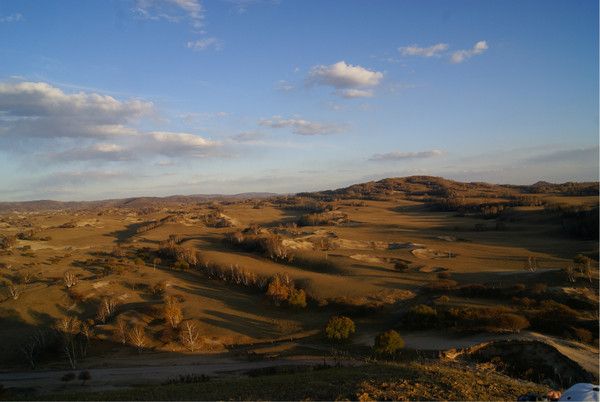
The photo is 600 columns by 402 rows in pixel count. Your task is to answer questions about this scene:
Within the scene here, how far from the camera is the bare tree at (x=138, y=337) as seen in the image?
104 ft

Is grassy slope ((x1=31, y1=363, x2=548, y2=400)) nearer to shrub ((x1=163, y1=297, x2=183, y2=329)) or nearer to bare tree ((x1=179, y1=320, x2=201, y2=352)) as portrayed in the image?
bare tree ((x1=179, y1=320, x2=201, y2=352))

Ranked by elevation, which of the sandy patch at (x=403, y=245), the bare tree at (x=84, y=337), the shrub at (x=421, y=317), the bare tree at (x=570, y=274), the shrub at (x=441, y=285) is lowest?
the bare tree at (x=84, y=337)

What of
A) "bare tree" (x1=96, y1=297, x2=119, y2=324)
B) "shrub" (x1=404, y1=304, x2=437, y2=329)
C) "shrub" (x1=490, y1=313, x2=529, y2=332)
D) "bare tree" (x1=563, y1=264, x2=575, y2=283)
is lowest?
Result: "bare tree" (x1=96, y1=297, x2=119, y2=324)

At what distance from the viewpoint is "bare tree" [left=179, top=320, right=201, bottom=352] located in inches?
1247

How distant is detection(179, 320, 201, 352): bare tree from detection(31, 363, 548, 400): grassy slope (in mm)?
14584

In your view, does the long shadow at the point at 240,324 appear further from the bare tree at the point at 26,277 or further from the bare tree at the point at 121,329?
the bare tree at the point at 26,277

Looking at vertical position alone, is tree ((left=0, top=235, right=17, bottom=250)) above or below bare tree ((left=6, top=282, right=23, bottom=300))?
above

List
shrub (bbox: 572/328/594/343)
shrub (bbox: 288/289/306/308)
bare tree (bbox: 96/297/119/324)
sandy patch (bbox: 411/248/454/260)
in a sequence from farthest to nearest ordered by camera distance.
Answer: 1. sandy patch (bbox: 411/248/454/260)
2. shrub (bbox: 288/289/306/308)
3. bare tree (bbox: 96/297/119/324)
4. shrub (bbox: 572/328/594/343)

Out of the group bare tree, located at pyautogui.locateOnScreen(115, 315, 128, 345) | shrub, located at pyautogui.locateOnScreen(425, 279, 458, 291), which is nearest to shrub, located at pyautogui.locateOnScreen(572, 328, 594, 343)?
shrub, located at pyautogui.locateOnScreen(425, 279, 458, 291)

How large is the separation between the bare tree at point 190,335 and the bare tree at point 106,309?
7575mm

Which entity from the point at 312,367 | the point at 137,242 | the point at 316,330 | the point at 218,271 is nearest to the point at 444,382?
the point at 312,367

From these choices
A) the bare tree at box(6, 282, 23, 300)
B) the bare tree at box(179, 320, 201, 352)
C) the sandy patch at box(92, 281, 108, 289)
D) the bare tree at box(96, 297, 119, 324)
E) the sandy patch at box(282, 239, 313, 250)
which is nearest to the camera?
the bare tree at box(179, 320, 201, 352)

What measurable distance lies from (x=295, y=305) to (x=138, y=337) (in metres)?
14.2

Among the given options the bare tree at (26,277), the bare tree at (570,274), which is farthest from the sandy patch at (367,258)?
the bare tree at (26,277)
